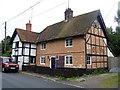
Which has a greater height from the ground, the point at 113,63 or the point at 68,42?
the point at 68,42

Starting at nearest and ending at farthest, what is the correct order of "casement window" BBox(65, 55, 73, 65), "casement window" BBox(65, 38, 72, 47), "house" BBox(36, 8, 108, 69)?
"house" BBox(36, 8, 108, 69) → "casement window" BBox(65, 55, 73, 65) → "casement window" BBox(65, 38, 72, 47)

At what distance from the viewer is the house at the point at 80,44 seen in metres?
26.1

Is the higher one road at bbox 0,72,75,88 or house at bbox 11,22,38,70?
house at bbox 11,22,38,70

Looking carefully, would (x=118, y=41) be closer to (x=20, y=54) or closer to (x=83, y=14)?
(x=83, y=14)

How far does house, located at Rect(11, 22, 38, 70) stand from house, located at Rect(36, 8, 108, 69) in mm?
3945

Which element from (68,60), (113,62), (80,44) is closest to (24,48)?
(68,60)

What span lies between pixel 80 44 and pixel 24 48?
41.2ft

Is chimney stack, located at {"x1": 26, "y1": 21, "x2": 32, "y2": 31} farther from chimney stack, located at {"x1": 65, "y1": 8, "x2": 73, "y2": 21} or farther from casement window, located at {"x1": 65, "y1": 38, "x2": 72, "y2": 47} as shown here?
casement window, located at {"x1": 65, "y1": 38, "x2": 72, "y2": 47}

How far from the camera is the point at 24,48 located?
3519cm

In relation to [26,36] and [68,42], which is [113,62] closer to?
[68,42]

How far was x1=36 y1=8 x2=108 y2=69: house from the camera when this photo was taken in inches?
1027

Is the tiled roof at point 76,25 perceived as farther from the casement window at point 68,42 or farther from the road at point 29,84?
the road at point 29,84

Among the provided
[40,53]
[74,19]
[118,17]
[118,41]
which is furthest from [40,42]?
[118,17]

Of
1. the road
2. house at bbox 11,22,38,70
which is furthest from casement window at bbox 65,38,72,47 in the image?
the road
